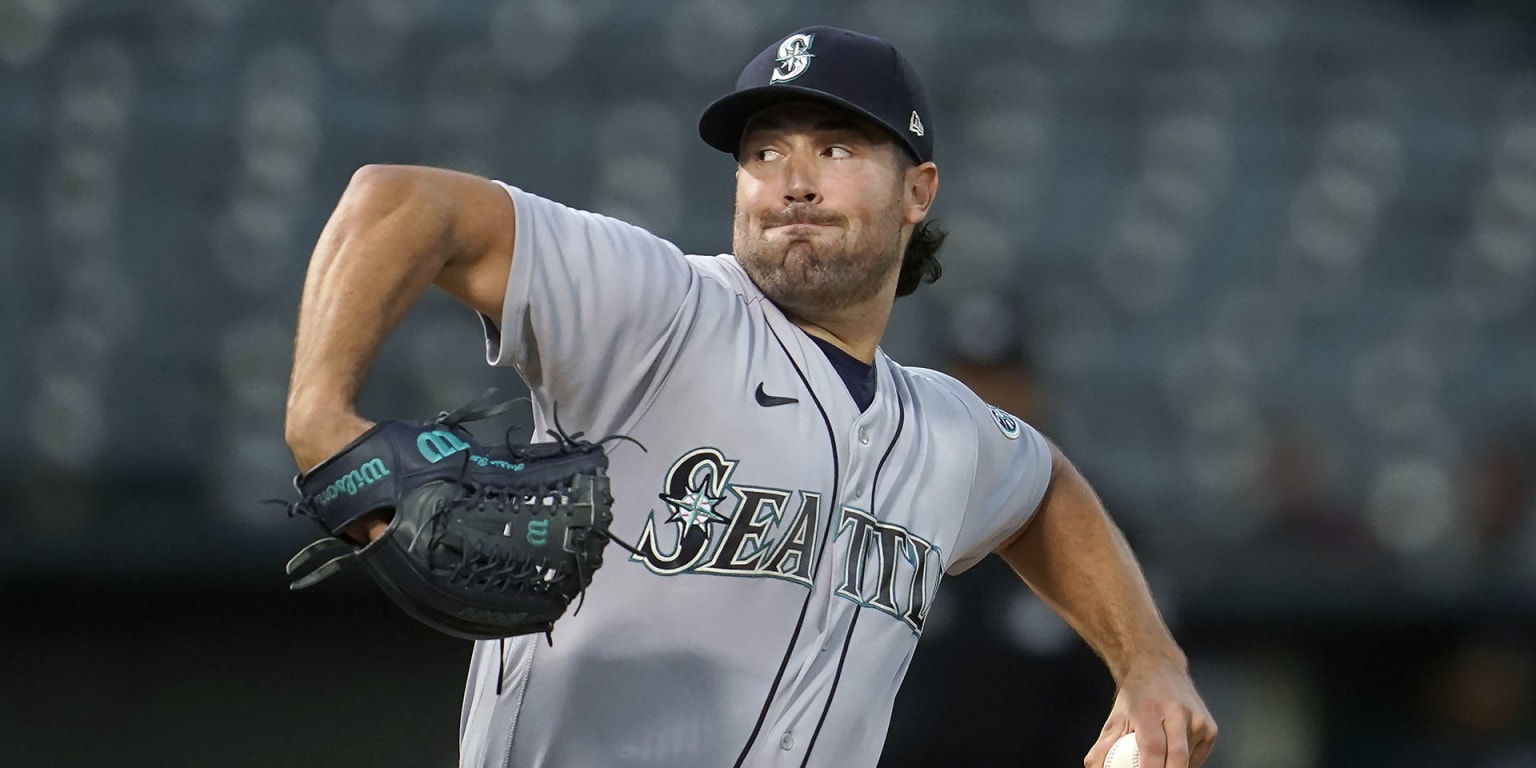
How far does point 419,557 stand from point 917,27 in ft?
13.8

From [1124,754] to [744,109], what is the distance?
2.96ft

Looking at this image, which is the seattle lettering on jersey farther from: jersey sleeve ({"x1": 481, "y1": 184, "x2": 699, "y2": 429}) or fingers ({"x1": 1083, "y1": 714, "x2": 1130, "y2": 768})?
fingers ({"x1": 1083, "y1": 714, "x2": 1130, "y2": 768})

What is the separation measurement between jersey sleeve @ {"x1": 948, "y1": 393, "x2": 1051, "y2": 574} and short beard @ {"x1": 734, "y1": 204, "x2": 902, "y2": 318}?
0.30 meters

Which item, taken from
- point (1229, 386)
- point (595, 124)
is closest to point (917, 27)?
point (595, 124)

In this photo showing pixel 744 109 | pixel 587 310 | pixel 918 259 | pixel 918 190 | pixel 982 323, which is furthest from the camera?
pixel 982 323

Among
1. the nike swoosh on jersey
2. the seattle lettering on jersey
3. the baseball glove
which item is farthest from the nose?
the baseball glove

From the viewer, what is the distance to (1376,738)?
14.2 ft

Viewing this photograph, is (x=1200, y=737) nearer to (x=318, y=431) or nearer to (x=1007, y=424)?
(x=1007, y=424)

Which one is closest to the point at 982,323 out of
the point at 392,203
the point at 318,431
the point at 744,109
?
the point at 744,109

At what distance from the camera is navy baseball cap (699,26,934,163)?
2014 millimetres

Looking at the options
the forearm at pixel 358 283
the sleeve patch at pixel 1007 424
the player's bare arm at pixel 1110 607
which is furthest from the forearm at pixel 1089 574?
the forearm at pixel 358 283

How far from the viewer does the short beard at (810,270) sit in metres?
2.04

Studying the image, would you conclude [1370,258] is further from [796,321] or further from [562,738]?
[562,738]

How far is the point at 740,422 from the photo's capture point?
6.17 feet
